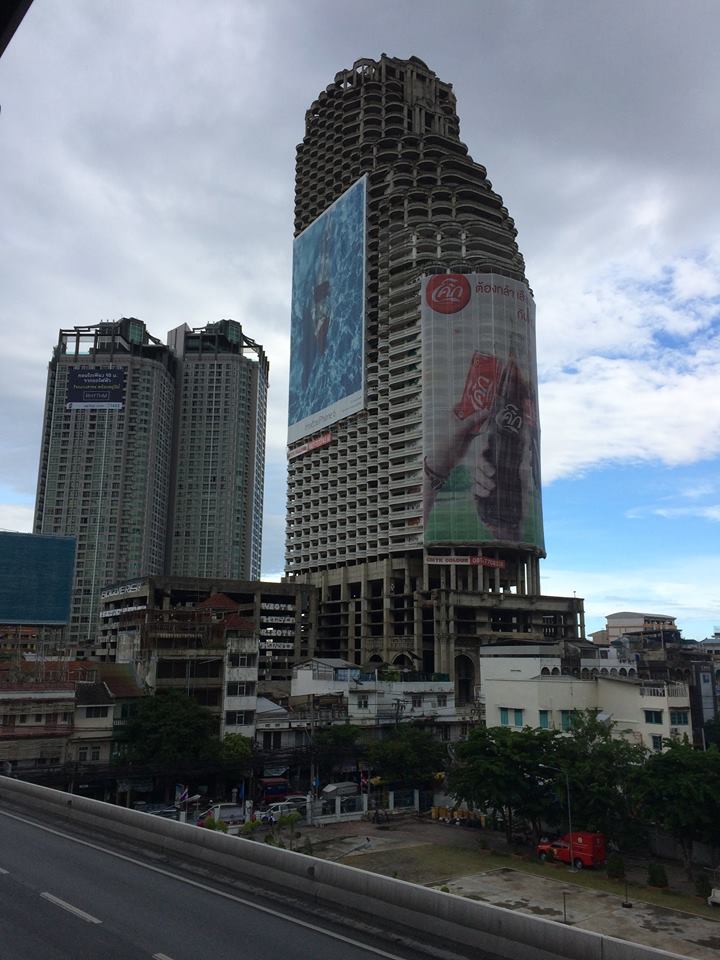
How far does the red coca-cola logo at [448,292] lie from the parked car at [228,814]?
111 metres

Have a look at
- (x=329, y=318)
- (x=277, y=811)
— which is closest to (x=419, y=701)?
(x=277, y=811)

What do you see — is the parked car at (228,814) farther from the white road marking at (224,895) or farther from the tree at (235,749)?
the white road marking at (224,895)

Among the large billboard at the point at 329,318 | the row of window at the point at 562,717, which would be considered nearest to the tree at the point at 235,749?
the row of window at the point at 562,717

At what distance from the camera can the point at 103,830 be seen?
33688mm

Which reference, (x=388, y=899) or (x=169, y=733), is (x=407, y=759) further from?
(x=388, y=899)

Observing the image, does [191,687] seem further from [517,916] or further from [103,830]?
[517,916]

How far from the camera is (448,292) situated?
149 m

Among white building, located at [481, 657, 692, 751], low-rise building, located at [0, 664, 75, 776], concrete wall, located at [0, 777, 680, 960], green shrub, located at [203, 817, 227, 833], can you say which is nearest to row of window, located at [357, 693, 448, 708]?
white building, located at [481, 657, 692, 751]

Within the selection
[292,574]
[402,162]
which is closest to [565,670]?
[292,574]

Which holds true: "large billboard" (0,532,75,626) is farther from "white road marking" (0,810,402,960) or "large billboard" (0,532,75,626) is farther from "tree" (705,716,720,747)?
"tree" (705,716,720,747)

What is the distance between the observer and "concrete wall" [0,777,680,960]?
61.5 feet

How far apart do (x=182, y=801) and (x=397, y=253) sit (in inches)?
5019

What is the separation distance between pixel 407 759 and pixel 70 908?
159 feet

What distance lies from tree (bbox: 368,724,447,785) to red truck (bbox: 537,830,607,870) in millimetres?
18350
